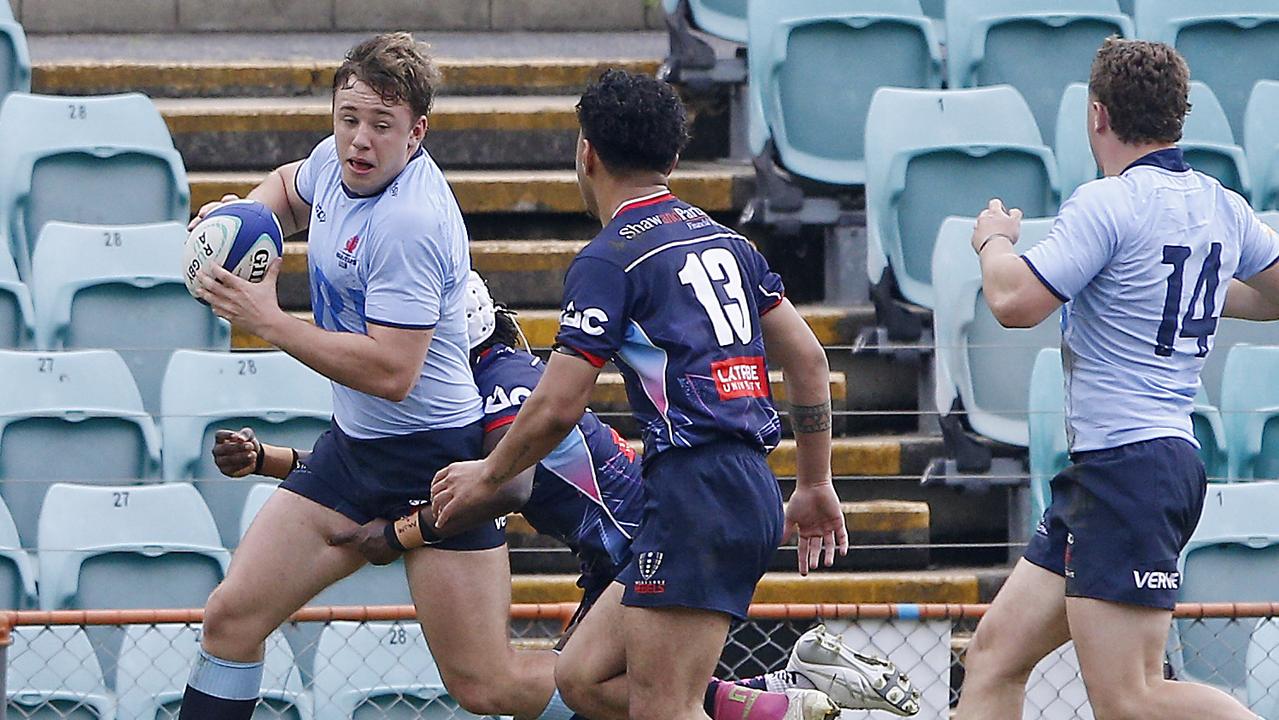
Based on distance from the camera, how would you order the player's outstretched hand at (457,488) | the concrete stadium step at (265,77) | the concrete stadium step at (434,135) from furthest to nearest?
the concrete stadium step at (265,77) → the concrete stadium step at (434,135) → the player's outstretched hand at (457,488)

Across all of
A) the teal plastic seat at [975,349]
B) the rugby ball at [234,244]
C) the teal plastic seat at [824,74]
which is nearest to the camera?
the rugby ball at [234,244]

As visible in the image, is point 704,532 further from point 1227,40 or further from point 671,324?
point 1227,40

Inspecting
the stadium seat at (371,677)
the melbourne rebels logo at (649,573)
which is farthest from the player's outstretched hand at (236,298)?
the stadium seat at (371,677)

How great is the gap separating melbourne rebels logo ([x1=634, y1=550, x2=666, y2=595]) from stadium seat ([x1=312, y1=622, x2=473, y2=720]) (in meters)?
1.47

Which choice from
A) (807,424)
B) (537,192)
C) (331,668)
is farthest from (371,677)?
(537,192)

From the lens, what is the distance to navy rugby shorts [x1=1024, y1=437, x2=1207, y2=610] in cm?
407

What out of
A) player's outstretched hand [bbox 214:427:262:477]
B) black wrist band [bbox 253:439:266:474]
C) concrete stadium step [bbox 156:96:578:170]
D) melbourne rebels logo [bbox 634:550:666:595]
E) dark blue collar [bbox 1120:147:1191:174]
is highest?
dark blue collar [bbox 1120:147:1191:174]

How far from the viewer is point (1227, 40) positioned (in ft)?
24.9

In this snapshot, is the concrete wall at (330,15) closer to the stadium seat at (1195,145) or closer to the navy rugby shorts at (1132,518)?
the stadium seat at (1195,145)

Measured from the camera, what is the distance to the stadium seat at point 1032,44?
7.40 metres

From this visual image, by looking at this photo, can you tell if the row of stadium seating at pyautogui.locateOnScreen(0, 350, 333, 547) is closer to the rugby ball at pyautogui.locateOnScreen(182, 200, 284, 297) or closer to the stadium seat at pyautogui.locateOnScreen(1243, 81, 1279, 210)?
the rugby ball at pyautogui.locateOnScreen(182, 200, 284, 297)

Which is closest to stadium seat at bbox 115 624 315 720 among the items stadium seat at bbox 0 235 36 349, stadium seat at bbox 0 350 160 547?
stadium seat at bbox 0 350 160 547

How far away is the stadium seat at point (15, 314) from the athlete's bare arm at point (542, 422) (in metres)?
2.91

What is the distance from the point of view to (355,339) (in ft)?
13.3
